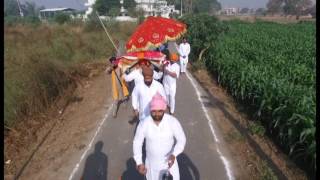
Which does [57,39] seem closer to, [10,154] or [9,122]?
[9,122]

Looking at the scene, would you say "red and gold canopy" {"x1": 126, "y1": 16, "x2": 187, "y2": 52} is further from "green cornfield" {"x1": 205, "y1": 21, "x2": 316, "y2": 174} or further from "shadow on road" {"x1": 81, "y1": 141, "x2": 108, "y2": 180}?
"shadow on road" {"x1": 81, "y1": 141, "x2": 108, "y2": 180}

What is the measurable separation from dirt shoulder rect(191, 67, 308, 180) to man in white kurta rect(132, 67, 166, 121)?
2059 mm

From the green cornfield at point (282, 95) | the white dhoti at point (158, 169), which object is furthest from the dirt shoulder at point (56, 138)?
the green cornfield at point (282, 95)

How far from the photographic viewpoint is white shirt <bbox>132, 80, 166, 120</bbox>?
8.05 metres

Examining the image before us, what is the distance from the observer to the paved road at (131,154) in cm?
848

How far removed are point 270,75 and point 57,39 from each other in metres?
15.8

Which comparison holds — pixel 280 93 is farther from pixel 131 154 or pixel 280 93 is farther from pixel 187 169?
pixel 131 154

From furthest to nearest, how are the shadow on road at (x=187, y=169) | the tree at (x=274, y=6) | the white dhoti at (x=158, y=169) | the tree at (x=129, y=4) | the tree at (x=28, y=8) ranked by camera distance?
1. the tree at (x=274, y=6)
2. the tree at (x=129, y=4)
3. the tree at (x=28, y=8)
4. the shadow on road at (x=187, y=169)
5. the white dhoti at (x=158, y=169)

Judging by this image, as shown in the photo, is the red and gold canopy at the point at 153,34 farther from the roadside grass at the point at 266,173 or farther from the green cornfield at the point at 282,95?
the roadside grass at the point at 266,173

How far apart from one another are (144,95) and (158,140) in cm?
215

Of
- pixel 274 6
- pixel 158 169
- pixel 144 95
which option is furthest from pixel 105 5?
pixel 158 169

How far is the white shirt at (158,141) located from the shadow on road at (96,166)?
243cm

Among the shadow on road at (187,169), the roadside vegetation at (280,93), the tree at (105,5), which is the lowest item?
the tree at (105,5)

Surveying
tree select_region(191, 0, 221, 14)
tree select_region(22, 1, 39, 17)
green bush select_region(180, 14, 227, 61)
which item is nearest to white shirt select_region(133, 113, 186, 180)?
tree select_region(22, 1, 39, 17)
